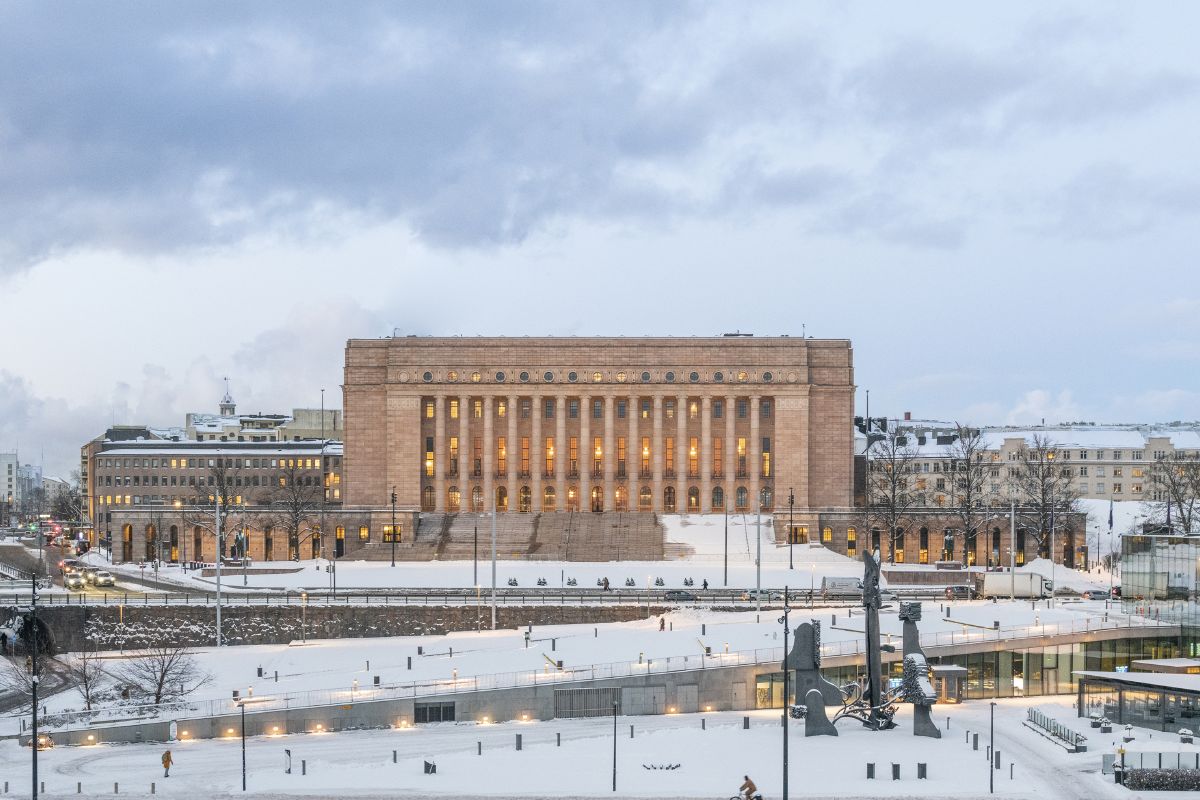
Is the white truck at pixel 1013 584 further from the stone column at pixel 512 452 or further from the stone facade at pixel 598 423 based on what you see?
the stone column at pixel 512 452

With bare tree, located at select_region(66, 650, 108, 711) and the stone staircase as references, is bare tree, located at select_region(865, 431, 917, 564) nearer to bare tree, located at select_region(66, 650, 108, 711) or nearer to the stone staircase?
the stone staircase

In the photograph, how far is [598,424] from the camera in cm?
13575

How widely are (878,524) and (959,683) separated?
61427 mm

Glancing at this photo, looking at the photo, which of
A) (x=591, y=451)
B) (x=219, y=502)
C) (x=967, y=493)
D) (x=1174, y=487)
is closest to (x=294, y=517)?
(x=219, y=502)

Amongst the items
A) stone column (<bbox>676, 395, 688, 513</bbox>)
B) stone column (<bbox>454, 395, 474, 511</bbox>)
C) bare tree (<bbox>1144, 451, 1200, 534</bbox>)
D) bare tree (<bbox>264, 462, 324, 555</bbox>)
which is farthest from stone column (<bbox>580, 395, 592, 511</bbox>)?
bare tree (<bbox>1144, 451, 1200, 534</bbox>)

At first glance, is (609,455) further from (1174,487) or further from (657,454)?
(1174,487)

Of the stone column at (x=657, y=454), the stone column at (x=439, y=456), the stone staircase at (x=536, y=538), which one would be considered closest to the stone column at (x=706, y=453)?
the stone column at (x=657, y=454)

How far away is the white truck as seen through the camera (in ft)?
283

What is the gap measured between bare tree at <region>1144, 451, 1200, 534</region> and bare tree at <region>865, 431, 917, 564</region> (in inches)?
948

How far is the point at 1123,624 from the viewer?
71.6m

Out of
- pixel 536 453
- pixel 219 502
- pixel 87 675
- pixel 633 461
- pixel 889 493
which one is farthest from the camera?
pixel 889 493

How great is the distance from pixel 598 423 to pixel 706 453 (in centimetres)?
1158

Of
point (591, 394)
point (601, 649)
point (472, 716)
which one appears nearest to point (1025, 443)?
point (591, 394)

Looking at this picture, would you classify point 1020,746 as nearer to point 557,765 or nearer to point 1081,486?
point 557,765
